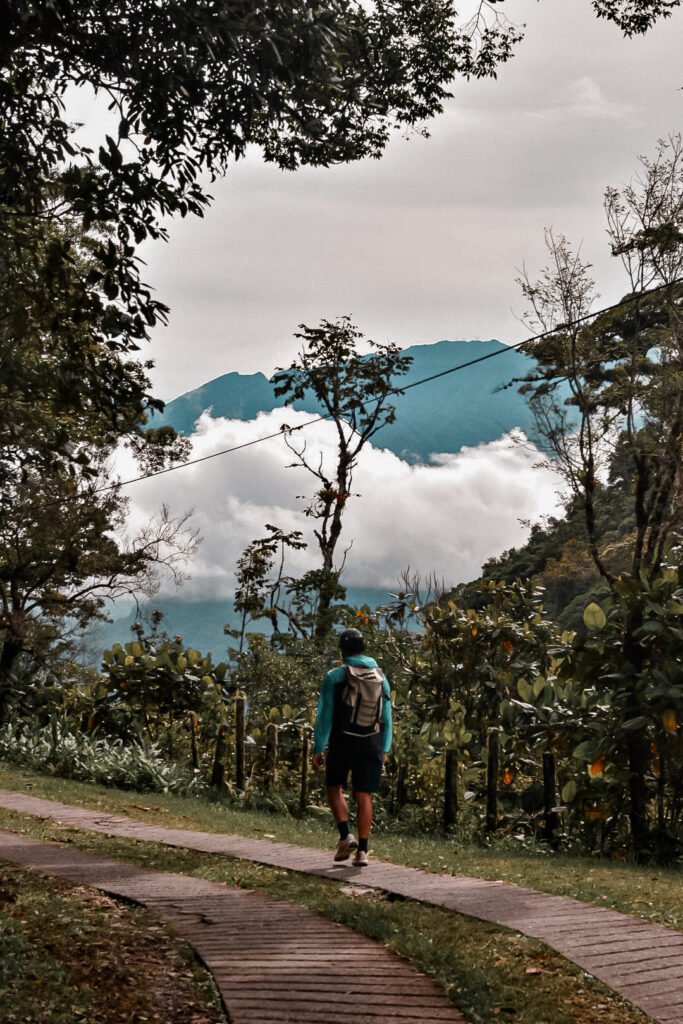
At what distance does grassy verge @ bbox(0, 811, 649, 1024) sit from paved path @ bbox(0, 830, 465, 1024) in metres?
0.10

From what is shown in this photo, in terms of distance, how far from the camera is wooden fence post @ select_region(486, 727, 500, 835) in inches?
420

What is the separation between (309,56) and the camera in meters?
7.35

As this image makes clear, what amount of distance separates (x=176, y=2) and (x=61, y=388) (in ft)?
8.47

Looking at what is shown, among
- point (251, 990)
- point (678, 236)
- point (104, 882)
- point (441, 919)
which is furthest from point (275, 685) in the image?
point (251, 990)

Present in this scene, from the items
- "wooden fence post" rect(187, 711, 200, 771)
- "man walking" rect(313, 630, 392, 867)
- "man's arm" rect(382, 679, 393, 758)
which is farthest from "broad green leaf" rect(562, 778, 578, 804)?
"wooden fence post" rect(187, 711, 200, 771)

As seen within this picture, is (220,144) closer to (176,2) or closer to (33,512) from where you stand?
(176,2)

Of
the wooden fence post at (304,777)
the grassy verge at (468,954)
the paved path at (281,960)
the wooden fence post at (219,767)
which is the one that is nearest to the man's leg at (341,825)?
the grassy verge at (468,954)

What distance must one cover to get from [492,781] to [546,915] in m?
4.47

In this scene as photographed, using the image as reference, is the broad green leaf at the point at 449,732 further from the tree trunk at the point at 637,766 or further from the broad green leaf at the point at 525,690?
the tree trunk at the point at 637,766

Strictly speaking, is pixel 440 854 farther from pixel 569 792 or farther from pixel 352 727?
pixel 569 792

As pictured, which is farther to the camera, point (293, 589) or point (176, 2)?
point (293, 589)

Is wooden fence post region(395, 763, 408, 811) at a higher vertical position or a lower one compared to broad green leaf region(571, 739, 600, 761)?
lower

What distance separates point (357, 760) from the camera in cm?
860

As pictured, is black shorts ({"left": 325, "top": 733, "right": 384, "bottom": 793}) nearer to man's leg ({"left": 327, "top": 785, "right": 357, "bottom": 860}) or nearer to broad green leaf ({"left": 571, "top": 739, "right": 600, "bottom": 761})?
man's leg ({"left": 327, "top": 785, "right": 357, "bottom": 860})
